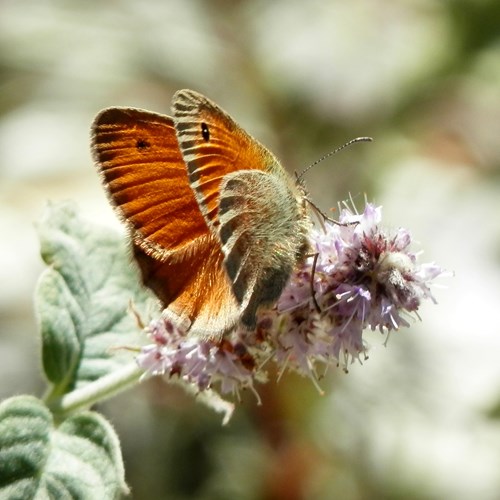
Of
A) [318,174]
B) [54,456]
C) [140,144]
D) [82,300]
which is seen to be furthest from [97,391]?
[318,174]

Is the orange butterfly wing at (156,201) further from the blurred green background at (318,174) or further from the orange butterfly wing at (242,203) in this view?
the blurred green background at (318,174)

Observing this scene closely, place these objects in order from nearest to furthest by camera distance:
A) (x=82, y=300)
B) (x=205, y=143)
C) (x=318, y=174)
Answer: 1. (x=205, y=143)
2. (x=82, y=300)
3. (x=318, y=174)

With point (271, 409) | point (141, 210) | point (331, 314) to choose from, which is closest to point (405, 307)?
point (331, 314)

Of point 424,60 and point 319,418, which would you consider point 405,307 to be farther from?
point 424,60

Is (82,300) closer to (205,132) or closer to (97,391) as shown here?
(97,391)

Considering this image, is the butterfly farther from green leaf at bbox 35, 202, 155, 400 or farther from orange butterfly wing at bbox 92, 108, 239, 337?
green leaf at bbox 35, 202, 155, 400
